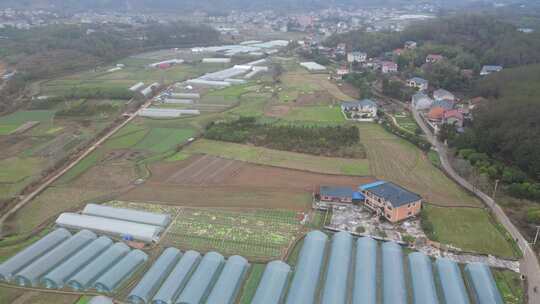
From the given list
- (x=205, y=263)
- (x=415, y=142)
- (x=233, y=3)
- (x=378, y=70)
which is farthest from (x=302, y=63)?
(x=233, y=3)

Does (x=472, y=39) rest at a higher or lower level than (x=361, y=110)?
higher

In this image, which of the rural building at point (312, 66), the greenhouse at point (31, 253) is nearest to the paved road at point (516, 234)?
the greenhouse at point (31, 253)

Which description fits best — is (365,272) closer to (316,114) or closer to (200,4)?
(316,114)

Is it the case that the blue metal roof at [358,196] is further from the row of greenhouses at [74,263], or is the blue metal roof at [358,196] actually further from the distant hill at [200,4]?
the distant hill at [200,4]

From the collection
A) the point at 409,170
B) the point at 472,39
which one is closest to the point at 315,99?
the point at 409,170

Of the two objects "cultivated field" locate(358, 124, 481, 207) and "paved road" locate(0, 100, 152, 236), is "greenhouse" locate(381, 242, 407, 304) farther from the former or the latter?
"paved road" locate(0, 100, 152, 236)

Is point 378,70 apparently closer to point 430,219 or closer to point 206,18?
point 430,219
